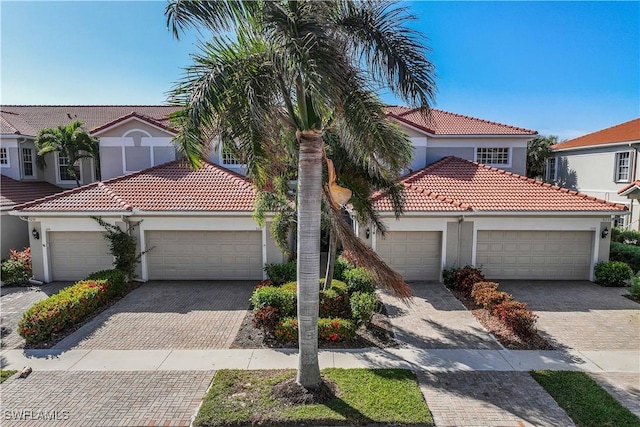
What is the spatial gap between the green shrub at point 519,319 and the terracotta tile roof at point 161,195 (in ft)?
30.6

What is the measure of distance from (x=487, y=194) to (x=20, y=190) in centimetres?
2202

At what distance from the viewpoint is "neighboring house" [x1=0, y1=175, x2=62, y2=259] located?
52.8 ft

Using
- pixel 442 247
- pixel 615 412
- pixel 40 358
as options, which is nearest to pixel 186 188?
pixel 40 358

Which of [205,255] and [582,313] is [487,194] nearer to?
[582,313]

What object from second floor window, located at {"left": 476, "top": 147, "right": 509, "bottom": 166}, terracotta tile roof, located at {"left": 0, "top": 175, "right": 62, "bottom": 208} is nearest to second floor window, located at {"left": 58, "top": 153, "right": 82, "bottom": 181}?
terracotta tile roof, located at {"left": 0, "top": 175, "right": 62, "bottom": 208}

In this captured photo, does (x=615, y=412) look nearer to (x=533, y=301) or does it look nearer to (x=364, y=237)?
(x=533, y=301)

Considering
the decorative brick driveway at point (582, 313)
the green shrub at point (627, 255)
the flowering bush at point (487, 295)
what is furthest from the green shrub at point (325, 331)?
the green shrub at point (627, 255)

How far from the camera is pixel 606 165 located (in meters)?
22.9

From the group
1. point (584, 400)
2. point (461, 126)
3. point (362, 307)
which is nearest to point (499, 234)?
point (362, 307)

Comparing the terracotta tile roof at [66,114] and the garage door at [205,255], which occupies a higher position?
the terracotta tile roof at [66,114]

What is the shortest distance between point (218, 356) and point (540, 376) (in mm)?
7072

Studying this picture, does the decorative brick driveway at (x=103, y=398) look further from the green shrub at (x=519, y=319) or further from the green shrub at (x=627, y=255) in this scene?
the green shrub at (x=627, y=255)

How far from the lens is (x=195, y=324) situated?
34.9ft

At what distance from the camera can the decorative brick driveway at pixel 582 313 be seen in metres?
9.59
